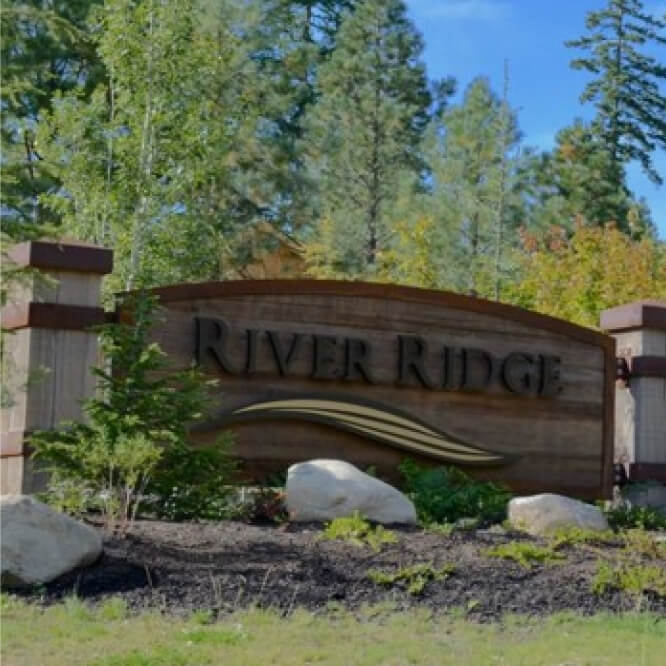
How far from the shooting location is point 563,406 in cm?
1453

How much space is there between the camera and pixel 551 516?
11195 mm

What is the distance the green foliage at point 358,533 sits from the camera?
31.2 feet

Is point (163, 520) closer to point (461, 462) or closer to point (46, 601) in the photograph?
point (46, 601)

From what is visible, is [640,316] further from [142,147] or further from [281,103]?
[281,103]

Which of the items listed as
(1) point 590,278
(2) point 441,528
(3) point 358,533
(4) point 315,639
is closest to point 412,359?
(2) point 441,528

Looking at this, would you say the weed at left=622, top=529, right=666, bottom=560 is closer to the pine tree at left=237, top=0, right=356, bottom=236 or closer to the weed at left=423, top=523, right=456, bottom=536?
the weed at left=423, top=523, right=456, bottom=536

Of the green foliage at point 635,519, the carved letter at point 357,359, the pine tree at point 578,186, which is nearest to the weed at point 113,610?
the carved letter at point 357,359

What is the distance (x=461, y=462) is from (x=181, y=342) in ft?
10.5

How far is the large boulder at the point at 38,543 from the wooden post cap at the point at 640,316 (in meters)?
7.88

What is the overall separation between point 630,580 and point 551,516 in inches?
94.6

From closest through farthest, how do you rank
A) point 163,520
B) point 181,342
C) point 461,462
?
1. point 163,520
2. point 181,342
3. point 461,462

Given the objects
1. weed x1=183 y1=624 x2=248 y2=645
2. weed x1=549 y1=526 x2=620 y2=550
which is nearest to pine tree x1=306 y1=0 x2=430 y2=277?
weed x1=549 y1=526 x2=620 y2=550

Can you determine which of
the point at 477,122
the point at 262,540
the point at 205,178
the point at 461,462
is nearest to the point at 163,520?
the point at 262,540

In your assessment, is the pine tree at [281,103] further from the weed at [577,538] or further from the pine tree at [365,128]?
the weed at [577,538]
